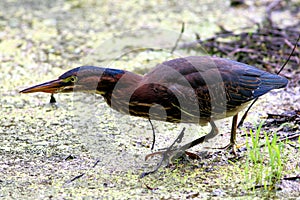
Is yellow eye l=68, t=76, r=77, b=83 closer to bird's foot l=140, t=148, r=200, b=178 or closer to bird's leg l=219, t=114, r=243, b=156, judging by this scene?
bird's foot l=140, t=148, r=200, b=178

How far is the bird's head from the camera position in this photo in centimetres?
429

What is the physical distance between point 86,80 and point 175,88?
2.26 feet

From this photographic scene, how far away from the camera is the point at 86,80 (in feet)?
14.1

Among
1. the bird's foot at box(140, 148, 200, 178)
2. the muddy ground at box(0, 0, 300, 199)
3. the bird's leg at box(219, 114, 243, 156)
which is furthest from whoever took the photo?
the bird's leg at box(219, 114, 243, 156)

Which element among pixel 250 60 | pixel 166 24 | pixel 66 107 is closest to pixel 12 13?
pixel 166 24

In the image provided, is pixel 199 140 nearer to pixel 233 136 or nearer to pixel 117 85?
pixel 233 136

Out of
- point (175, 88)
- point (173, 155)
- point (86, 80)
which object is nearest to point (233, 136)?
point (173, 155)

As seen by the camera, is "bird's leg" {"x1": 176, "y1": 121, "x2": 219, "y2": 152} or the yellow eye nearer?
the yellow eye

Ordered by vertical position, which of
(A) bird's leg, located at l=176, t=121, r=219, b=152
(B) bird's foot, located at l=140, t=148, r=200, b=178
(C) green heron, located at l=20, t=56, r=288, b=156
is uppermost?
(C) green heron, located at l=20, t=56, r=288, b=156

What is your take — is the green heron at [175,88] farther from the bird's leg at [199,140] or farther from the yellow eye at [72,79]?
the bird's leg at [199,140]

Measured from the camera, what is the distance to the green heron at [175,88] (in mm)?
4273

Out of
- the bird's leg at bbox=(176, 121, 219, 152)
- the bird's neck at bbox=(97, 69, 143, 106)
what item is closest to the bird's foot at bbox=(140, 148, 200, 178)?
the bird's leg at bbox=(176, 121, 219, 152)

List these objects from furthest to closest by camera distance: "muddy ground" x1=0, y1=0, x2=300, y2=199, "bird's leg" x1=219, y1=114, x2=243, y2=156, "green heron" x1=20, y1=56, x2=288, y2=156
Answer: "bird's leg" x1=219, y1=114, x2=243, y2=156
"green heron" x1=20, y1=56, x2=288, y2=156
"muddy ground" x1=0, y1=0, x2=300, y2=199

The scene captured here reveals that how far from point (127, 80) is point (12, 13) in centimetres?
486
